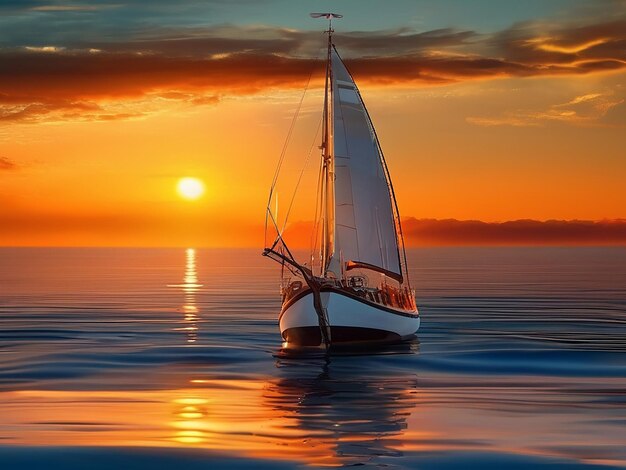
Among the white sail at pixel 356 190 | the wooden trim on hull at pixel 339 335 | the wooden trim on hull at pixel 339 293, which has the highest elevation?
the white sail at pixel 356 190

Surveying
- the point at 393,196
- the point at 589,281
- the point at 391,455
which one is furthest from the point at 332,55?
the point at 589,281

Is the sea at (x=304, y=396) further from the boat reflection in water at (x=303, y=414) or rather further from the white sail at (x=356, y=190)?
the white sail at (x=356, y=190)

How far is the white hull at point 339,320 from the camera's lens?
54.0m

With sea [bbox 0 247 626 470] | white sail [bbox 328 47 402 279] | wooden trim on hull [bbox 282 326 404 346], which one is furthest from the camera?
white sail [bbox 328 47 402 279]

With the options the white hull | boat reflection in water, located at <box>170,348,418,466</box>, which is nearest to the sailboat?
the white hull

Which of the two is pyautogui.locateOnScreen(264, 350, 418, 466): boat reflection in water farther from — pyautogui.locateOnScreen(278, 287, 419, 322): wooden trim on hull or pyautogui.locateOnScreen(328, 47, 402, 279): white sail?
pyautogui.locateOnScreen(328, 47, 402, 279): white sail

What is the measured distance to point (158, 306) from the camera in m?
102

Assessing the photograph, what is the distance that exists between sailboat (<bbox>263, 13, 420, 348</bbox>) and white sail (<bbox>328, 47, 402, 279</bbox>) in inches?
2.3

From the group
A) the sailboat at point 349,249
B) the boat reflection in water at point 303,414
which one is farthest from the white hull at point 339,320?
the boat reflection in water at point 303,414

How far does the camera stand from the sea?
26.0 metres

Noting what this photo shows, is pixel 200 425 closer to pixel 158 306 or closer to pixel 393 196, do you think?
pixel 393 196

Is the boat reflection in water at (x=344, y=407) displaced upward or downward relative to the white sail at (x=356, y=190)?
downward

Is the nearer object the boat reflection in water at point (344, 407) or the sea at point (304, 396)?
the sea at point (304, 396)

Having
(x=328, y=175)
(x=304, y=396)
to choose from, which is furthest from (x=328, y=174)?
(x=304, y=396)
